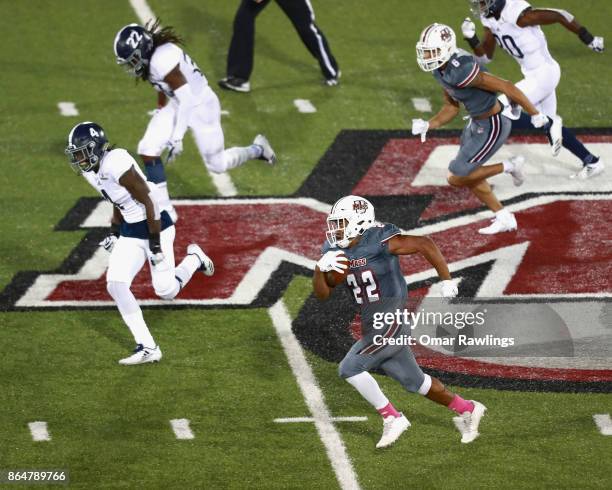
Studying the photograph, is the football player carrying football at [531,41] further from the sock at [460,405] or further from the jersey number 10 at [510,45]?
the sock at [460,405]

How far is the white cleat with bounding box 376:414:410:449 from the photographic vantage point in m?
9.02

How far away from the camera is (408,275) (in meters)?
11.6

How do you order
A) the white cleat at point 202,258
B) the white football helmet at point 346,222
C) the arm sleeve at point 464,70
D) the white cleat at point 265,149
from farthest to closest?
the white cleat at point 265,149, the arm sleeve at point 464,70, the white cleat at point 202,258, the white football helmet at point 346,222

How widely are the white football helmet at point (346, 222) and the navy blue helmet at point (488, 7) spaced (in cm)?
429

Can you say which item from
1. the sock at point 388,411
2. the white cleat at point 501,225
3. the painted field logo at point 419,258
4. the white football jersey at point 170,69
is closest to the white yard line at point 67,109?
the painted field logo at point 419,258

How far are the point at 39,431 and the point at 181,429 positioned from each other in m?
0.90

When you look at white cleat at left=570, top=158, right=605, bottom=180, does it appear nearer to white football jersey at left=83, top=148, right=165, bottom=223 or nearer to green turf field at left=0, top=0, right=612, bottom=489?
green turf field at left=0, top=0, right=612, bottom=489

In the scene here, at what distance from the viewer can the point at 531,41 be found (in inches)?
507

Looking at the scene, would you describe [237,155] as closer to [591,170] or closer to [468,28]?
[468,28]

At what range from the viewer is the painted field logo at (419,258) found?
10.4 m

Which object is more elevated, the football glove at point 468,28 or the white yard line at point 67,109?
the football glove at point 468,28

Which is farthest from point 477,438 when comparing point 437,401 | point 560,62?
point 560,62

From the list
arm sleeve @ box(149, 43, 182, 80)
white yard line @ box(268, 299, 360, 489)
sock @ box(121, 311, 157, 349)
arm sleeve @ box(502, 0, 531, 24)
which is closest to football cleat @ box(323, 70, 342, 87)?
arm sleeve @ box(502, 0, 531, 24)

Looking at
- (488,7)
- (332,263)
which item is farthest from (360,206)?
(488,7)
